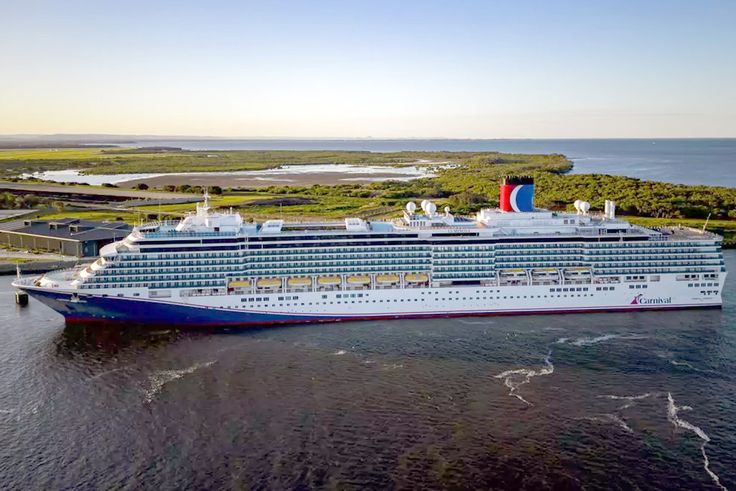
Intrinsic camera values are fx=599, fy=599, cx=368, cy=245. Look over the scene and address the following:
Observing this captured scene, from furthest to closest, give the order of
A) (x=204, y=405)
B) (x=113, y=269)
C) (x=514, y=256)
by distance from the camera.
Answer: (x=514, y=256)
(x=113, y=269)
(x=204, y=405)

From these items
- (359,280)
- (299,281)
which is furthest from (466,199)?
(299,281)

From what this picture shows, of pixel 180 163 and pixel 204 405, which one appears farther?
pixel 180 163

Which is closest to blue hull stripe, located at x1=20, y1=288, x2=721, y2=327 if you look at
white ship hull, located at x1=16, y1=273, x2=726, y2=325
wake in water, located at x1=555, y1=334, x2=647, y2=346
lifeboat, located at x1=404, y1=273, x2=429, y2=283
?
white ship hull, located at x1=16, y1=273, x2=726, y2=325

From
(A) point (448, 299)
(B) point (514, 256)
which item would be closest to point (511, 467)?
(A) point (448, 299)

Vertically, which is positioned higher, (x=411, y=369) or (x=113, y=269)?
(x=113, y=269)

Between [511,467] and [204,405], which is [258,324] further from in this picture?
[511,467]

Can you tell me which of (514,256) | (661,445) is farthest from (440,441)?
(514,256)

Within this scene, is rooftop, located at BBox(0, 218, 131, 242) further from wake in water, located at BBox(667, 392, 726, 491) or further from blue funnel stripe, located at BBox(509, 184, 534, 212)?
wake in water, located at BBox(667, 392, 726, 491)

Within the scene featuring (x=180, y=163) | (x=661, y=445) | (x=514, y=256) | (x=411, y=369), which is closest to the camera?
(x=661, y=445)
